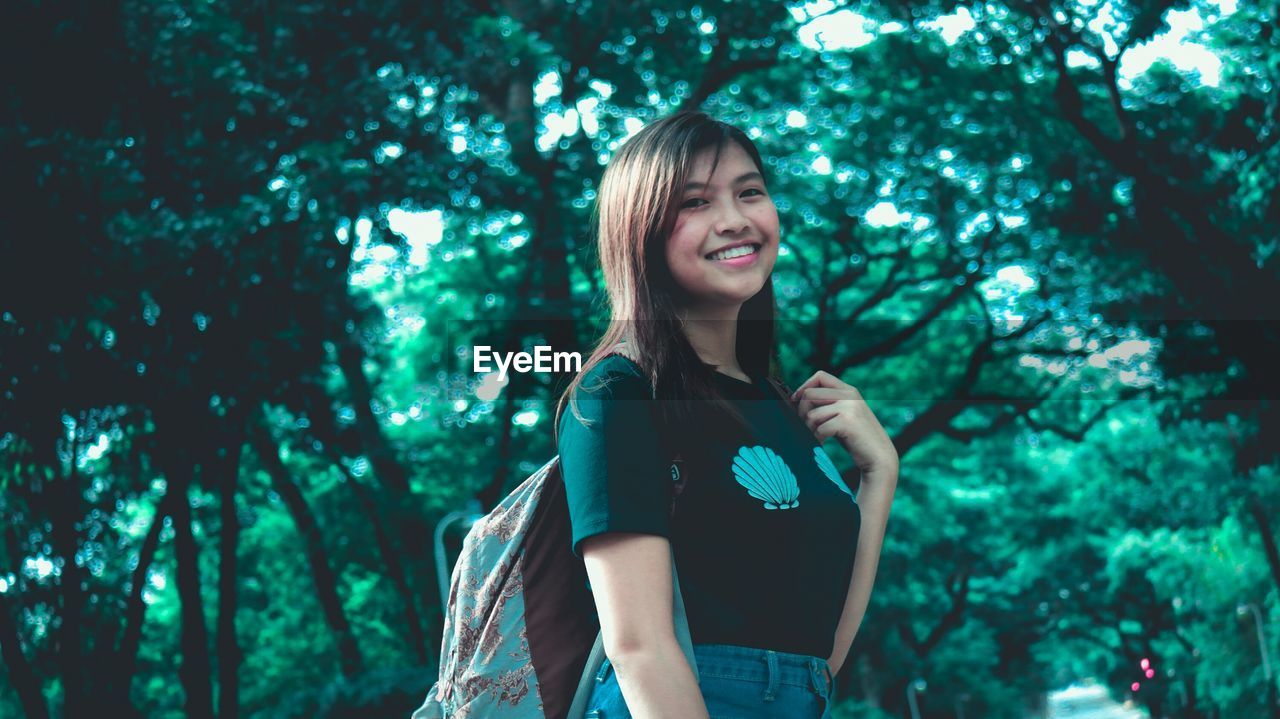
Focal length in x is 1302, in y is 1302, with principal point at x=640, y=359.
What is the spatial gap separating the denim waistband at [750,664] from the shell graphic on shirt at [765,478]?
0.52 feet

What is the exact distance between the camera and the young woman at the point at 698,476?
1.32 m

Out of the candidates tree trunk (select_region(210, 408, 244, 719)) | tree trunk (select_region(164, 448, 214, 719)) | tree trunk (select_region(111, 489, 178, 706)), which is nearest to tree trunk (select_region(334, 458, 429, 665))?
tree trunk (select_region(210, 408, 244, 719))

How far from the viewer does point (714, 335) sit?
1.63 metres

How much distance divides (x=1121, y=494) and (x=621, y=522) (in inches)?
712

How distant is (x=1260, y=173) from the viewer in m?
12.8

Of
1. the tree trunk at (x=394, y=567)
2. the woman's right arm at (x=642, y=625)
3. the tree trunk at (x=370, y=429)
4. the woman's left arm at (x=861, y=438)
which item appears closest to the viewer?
the woman's right arm at (x=642, y=625)

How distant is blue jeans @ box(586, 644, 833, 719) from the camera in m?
1.38

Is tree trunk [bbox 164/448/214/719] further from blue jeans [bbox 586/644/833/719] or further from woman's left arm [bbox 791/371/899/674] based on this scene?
blue jeans [bbox 586/644/833/719]

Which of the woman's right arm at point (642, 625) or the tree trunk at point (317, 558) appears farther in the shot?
the tree trunk at point (317, 558)

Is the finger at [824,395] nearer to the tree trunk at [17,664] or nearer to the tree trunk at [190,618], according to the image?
the tree trunk at [17,664]

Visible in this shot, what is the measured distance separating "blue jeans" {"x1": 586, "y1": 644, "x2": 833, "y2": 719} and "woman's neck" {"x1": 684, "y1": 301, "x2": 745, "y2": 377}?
372 mm

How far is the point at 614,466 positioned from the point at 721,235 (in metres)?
0.36

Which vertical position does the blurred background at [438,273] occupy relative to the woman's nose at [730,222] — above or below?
above

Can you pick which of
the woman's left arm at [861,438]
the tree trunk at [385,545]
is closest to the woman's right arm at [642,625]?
the woman's left arm at [861,438]
